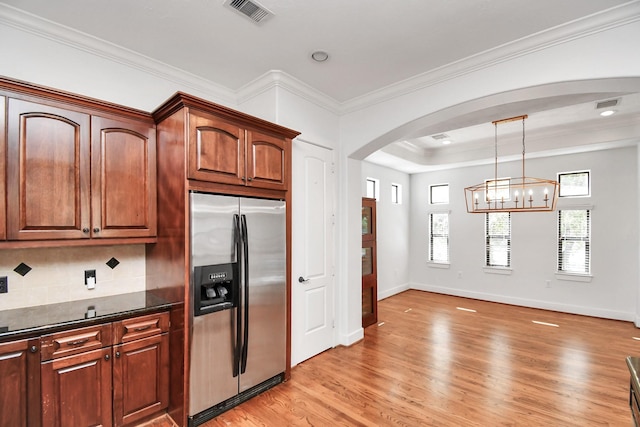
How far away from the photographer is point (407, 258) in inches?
295

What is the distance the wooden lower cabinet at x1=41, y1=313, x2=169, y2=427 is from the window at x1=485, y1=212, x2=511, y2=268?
6335mm

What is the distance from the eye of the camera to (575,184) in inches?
217

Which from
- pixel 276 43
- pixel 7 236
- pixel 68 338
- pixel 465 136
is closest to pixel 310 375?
pixel 68 338

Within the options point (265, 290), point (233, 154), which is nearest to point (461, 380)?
point (265, 290)

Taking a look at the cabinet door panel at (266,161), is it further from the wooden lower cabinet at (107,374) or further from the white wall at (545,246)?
the white wall at (545,246)

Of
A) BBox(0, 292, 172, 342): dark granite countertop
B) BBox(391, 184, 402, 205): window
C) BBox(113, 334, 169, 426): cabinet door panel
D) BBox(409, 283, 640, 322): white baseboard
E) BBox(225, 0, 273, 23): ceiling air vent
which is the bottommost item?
BBox(409, 283, 640, 322): white baseboard

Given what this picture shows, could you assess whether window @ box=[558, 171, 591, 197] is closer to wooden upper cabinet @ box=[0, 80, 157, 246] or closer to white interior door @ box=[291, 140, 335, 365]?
white interior door @ box=[291, 140, 335, 365]

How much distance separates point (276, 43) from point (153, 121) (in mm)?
1287

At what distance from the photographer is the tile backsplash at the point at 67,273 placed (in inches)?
88.5

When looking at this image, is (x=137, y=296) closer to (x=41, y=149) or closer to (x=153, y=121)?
(x=41, y=149)

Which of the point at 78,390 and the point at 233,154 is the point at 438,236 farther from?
the point at 78,390

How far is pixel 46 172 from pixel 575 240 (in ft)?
24.4

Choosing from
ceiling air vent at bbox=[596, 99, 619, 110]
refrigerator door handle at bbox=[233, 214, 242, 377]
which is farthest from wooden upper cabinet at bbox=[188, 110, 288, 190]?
ceiling air vent at bbox=[596, 99, 619, 110]

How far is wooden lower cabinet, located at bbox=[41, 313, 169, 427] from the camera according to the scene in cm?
195
